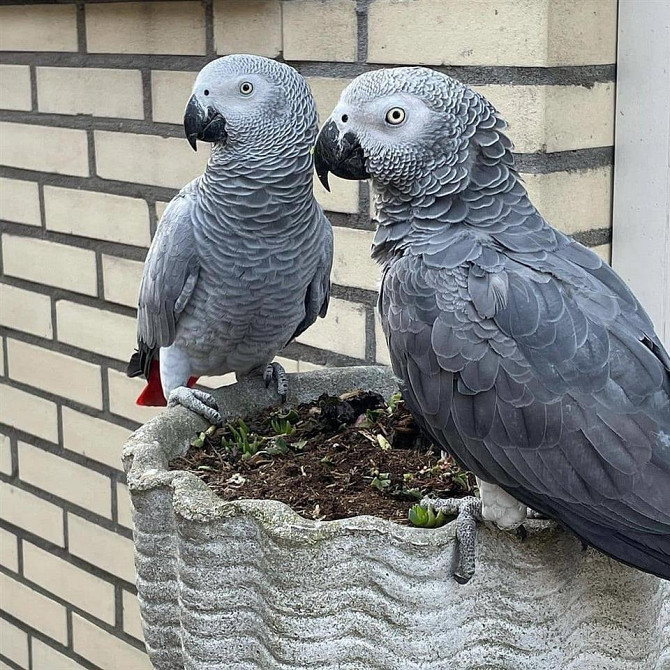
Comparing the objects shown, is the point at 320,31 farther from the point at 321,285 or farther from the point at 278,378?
the point at 278,378

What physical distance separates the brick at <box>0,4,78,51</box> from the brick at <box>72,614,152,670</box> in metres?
1.12

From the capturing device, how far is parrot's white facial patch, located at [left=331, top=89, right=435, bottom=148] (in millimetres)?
840

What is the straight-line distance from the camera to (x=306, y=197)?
1.16 metres

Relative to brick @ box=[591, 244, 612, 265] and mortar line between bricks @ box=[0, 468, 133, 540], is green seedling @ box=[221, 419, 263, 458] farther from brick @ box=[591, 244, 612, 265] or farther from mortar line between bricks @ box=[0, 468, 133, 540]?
mortar line between bricks @ box=[0, 468, 133, 540]

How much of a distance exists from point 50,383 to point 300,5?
0.94 metres

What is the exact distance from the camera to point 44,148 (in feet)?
5.86

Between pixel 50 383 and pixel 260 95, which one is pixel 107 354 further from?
pixel 260 95

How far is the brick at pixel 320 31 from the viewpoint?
4.27 feet

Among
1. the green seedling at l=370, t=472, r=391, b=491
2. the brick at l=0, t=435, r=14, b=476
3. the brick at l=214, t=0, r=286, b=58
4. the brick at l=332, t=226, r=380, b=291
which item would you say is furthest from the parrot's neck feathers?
the brick at l=0, t=435, r=14, b=476

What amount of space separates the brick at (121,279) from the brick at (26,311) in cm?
21

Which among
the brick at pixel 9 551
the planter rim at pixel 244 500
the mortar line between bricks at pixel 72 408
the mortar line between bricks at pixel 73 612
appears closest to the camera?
the planter rim at pixel 244 500

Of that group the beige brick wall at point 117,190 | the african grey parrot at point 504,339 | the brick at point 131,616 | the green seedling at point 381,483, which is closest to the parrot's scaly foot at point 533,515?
the african grey parrot at point 504,339

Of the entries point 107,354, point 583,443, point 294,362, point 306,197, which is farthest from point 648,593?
point 107,354

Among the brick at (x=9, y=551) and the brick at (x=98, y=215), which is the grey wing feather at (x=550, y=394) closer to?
the brick at (x=98, y=215)
